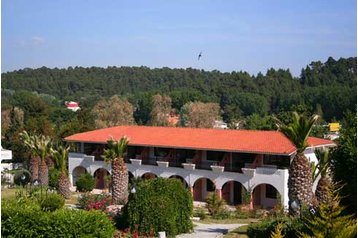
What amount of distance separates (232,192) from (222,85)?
8493 centimetres

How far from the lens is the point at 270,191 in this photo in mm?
31984

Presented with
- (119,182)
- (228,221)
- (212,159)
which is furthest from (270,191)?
(119,182)

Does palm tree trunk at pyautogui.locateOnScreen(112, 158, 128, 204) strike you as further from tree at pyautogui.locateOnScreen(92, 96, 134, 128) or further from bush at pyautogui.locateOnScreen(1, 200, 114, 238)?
tree at pyautogui.locateOnScreen(92, 96, 134, 128)

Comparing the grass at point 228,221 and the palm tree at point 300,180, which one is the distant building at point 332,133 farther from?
the palm tree at point 300,180

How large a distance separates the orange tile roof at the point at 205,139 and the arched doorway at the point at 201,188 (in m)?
2.49

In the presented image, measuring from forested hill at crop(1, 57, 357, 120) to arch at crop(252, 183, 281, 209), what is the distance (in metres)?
25.9

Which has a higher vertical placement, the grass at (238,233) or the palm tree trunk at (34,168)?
the palm tree trunk at (34,168)

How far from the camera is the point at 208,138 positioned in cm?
3475

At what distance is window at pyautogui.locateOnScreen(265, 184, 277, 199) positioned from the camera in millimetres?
31812

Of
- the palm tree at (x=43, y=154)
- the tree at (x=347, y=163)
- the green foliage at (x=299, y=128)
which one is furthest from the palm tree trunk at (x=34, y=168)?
the tree at (x=347, y=163)

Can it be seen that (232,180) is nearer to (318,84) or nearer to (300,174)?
(300,174)

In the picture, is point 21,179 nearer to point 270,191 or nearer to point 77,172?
point 77,172

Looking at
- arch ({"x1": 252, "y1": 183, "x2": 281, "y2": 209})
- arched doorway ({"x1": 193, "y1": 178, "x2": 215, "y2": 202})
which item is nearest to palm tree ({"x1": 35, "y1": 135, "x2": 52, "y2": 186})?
arched doorway ({"x1": 193, "y1": 178, "x2": 215, "y2": 202})

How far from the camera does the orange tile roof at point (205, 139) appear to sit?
31.5 metres
